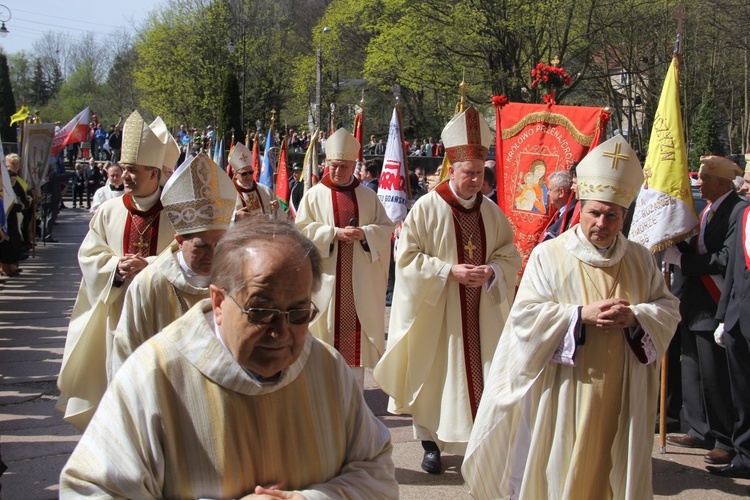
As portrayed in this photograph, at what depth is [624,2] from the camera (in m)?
28.5

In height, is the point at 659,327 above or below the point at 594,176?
below

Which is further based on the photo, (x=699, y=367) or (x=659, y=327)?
(x=699, y=367)

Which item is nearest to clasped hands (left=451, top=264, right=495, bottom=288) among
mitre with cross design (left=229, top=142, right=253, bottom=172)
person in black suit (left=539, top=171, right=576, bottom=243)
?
person in black suit (left=539, top=171, right=576, bottom=243)

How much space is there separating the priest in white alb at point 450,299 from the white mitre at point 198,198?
2.30 m

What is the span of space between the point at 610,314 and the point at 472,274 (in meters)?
1.61

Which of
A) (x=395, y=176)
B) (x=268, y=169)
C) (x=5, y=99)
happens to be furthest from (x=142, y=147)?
(x=5, y=99)

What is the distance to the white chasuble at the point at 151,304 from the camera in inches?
145

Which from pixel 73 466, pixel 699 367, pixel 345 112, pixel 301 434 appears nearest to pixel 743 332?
pixel 699 367

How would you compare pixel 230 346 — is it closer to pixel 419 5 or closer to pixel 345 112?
pixel 419 5

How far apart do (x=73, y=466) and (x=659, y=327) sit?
10.0 feet

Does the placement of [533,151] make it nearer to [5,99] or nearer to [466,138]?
[466,138]

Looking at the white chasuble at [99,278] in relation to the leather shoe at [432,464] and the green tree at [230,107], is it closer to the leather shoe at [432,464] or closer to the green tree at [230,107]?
the leather shoe at [432,464]

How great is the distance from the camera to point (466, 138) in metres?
6.10

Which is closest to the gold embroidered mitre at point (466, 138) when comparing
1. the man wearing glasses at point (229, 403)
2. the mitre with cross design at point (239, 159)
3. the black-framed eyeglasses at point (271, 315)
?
the man wearing glasses at point (229, 403)
